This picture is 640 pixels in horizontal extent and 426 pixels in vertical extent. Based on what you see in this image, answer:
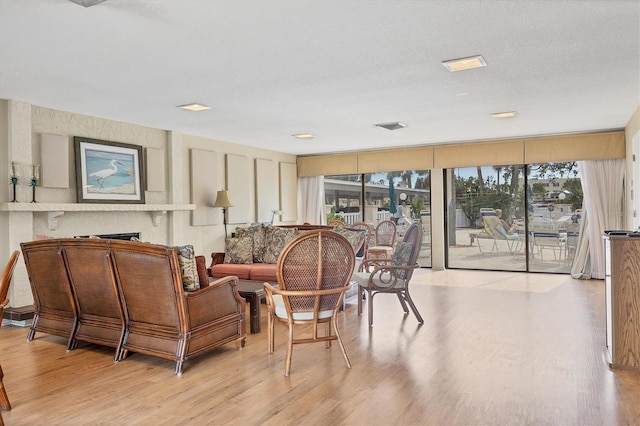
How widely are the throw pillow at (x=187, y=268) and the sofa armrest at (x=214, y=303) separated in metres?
0.06

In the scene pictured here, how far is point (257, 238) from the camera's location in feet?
24.2

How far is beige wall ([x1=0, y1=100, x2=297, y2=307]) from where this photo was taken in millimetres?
5344

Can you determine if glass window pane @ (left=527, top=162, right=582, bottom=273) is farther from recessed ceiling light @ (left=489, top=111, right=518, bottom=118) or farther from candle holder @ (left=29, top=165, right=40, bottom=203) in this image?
candle holder @ (left=29, top=165, right=40, bottom=203)

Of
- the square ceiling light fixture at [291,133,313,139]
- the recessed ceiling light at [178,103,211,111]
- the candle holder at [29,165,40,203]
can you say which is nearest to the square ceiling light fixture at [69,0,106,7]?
the recessed ceiling light at [178,103,211,111]

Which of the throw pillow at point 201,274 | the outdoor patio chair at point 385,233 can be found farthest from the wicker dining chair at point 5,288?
the outdoor patio chair at point 385,233

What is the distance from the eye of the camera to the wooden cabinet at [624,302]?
3531mm

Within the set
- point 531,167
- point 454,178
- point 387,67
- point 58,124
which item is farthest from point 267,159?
point 387,67

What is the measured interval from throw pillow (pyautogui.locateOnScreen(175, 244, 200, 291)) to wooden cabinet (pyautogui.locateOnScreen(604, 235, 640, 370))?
10.1 ft

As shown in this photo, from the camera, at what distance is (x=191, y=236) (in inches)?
306

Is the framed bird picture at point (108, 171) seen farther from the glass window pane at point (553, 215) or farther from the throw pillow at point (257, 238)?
the glass window pane at point (553, 215)

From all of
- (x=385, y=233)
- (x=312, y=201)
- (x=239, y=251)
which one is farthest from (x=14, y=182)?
(x=385, y=233)

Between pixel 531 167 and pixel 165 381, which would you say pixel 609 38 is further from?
pixel 531 167

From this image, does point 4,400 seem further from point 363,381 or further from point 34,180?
point 34,180

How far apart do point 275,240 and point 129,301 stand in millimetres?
3555
